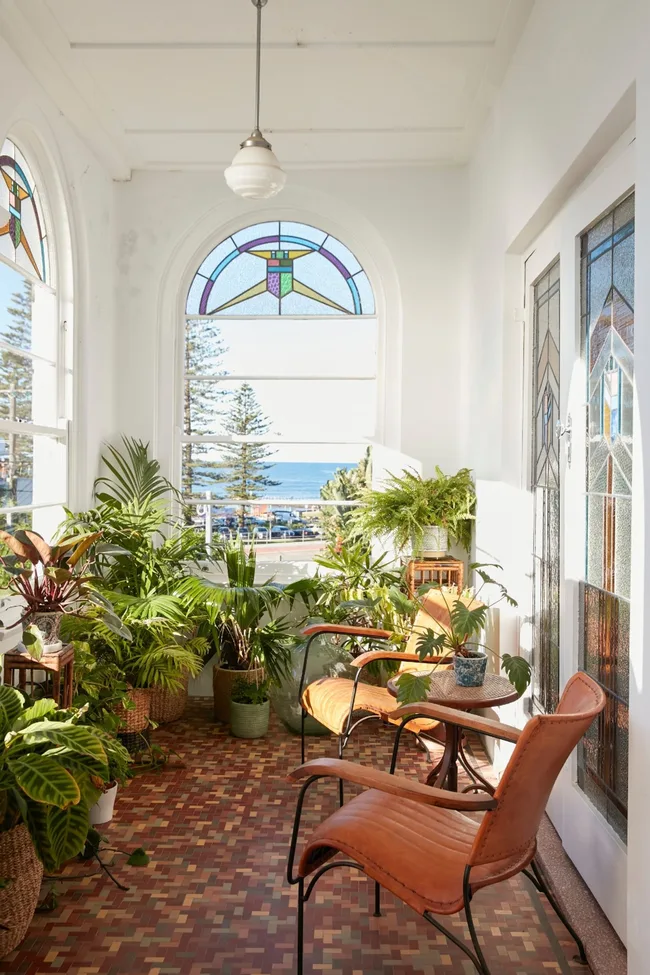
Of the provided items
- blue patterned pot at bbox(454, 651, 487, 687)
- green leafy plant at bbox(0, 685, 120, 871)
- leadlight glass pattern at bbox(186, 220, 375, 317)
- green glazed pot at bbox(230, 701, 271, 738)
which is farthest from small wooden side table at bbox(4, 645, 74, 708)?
leadlight glass pattern at bbox(186, 220, 375, 317)

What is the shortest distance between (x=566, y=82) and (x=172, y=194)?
3.36 meters

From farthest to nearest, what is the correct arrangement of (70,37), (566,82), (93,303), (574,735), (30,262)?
(93,303)
(30,262)
(70,37)
(566,82)
(574,735)

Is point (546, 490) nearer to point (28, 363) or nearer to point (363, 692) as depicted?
point (363, 692)

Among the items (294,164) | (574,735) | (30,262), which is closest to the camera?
(574,735)

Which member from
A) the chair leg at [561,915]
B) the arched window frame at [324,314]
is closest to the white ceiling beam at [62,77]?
the arched window frame at [324,314]

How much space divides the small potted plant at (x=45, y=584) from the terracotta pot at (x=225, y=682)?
1.60 m

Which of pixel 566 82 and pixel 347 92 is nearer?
pixel 566 82

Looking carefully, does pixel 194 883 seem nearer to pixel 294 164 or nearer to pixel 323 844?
pixel 323 844

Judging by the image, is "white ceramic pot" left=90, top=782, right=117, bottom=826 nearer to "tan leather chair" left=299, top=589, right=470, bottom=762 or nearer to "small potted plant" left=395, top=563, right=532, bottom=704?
"tan leather chair" left=299, top=589, right=470, bottom=762

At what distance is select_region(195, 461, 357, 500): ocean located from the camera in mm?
5656

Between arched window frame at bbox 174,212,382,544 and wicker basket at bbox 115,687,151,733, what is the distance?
1831 millimetres

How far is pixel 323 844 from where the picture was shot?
225cm

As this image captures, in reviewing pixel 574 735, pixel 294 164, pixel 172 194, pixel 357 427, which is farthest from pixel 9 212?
pixel 574 735

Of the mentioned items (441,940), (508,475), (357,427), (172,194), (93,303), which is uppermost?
(172,194)
